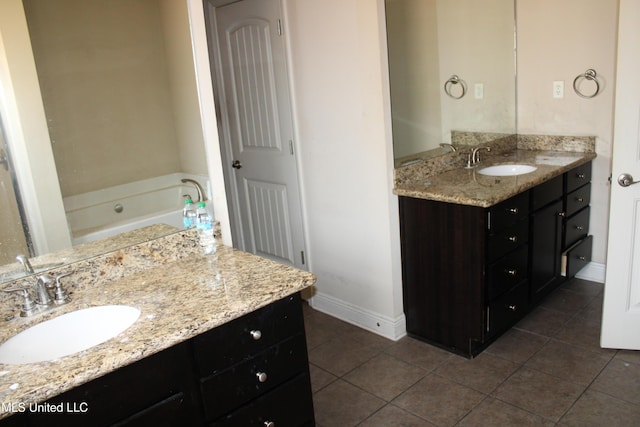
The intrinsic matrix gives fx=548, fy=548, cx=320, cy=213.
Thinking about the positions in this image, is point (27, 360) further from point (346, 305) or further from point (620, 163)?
point (620, 163)

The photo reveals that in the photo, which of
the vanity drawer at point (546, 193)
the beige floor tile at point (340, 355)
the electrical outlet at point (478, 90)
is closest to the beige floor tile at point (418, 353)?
the beige floor tile at point (340, 355)

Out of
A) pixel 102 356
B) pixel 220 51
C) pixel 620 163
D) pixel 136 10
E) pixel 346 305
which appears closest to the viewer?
pixel 102 356

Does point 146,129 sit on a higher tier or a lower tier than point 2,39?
lower

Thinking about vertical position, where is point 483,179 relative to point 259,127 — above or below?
below

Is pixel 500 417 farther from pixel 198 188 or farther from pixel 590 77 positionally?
pixel 590 77

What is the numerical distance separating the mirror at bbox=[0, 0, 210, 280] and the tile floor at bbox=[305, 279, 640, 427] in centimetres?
118

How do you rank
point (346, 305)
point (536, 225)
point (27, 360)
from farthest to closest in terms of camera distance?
point (346, 305), point (536, 225), point (27, 360)

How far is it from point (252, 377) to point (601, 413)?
1.51 meters

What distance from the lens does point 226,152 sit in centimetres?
379

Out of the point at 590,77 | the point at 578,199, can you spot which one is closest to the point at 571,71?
the point at 590,77

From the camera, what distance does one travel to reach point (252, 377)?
1.72 m

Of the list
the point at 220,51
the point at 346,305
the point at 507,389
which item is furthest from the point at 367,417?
the point at 220,51

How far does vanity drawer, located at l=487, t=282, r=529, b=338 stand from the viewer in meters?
2.78

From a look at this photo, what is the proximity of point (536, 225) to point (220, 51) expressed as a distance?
225cm
